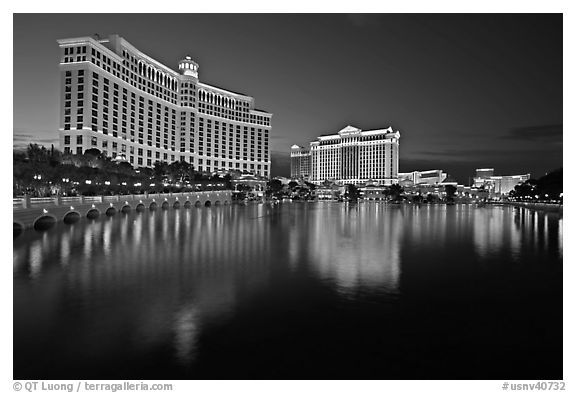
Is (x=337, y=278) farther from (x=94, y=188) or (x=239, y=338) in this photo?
(x=94, y=188)

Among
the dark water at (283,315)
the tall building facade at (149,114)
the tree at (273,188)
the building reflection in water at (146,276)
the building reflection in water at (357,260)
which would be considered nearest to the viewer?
the dark water at (283,315)

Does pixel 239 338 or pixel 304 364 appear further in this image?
pixel 239 338

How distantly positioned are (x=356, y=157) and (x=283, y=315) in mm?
166549

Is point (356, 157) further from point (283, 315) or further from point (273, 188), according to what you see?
point (283, 315)

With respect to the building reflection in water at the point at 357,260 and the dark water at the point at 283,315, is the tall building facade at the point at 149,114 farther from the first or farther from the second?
the dark water at the point at 283,315

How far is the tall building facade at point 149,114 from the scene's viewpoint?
280ft

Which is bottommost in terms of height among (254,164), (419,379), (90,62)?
(419,379)

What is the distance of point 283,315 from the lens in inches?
391

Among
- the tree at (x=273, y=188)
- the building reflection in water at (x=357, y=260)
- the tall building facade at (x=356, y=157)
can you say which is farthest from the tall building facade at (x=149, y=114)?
the building reflection in water at (x=357, y=260)

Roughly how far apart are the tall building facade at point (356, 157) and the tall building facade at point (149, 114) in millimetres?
39785

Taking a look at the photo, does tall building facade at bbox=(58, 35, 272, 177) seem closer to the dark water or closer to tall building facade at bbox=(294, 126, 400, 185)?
tall building facade at bbox=(294, 126, 400, 185)
